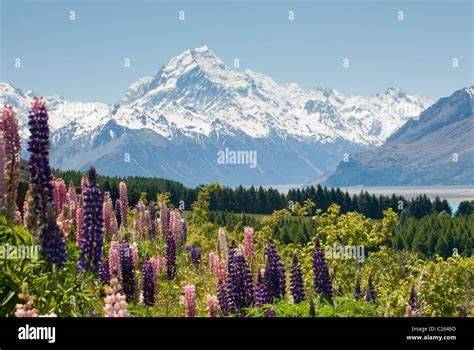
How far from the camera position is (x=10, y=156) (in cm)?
726

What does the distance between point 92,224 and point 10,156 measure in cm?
124

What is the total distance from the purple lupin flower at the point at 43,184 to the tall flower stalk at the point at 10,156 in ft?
1.07

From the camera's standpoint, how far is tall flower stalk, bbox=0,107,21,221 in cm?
718

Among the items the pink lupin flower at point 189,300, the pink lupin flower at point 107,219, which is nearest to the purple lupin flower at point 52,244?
the pink lupin flower at point 189,300

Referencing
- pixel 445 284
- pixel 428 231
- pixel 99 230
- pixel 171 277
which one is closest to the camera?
pixel 99 230

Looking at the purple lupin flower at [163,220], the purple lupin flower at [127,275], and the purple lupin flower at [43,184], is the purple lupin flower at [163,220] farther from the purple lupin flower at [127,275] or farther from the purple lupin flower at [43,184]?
the purple lupin flower at [43,184]

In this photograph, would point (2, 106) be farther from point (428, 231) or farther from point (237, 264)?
point (428, 231)

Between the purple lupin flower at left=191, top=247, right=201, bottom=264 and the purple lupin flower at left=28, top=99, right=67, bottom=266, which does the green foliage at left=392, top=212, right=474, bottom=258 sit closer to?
the purple lupin flower at left=191, top=247, right=201, bottom=264
